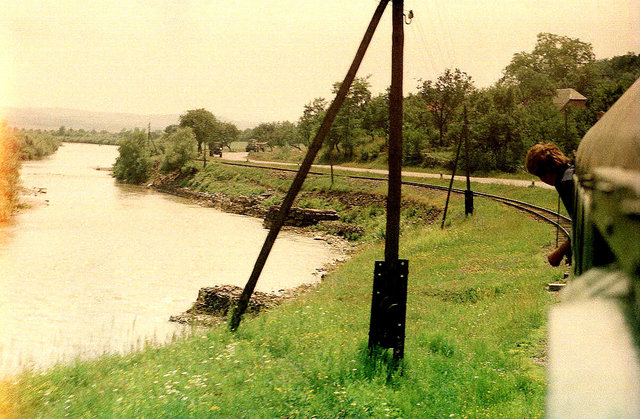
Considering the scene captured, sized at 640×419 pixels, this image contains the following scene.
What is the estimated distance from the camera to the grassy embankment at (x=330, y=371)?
747 cm

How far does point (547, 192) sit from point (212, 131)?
79342mm

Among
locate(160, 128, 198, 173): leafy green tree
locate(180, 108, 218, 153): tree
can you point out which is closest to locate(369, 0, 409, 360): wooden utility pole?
locate(160, 128, 198, 173): leafy green tree

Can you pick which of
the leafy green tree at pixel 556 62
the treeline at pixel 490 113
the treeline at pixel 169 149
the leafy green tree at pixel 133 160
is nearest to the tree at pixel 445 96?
the treeline at pixel 490 113

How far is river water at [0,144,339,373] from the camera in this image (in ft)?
63.2

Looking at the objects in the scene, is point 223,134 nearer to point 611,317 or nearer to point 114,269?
point 114,269

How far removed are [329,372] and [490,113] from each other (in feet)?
127

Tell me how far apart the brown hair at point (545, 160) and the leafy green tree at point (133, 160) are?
86.3m

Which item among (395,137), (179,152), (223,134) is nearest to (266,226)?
(395,137)

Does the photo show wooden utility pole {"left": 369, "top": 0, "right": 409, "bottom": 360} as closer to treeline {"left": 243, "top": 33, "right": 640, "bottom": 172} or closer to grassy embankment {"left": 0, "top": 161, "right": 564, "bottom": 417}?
grassy embankment {"left": 0, "top": 161, "right": 564, "bottom": 417}

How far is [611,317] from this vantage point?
49 centimetres

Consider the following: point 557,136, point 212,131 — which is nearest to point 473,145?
point 557,136

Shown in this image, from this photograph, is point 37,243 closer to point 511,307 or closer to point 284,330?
point 284,330

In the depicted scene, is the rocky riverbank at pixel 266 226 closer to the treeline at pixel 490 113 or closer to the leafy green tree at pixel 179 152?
the leafy green tree at pixel 179 152

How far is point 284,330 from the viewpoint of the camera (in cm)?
1152
